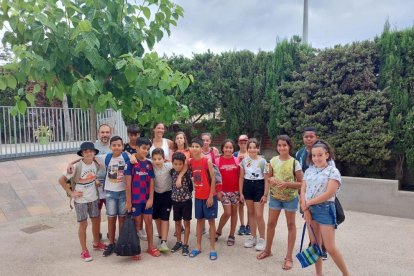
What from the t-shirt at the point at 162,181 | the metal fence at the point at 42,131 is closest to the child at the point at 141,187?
the t-shirt at the point at 162,181

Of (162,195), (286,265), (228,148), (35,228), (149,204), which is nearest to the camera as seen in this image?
(286,265)

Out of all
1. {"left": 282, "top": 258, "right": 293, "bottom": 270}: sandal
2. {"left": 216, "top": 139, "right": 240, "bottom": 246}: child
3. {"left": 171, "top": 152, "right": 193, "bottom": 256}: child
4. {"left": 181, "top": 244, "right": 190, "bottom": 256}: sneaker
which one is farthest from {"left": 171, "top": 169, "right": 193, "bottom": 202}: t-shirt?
{"left": 282, "top": 258, "right": 293, "bottom": 270}: sandal

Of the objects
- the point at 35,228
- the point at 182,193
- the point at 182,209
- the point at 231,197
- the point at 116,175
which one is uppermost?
the point at 116,175

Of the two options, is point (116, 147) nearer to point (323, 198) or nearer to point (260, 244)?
point (260, 244)

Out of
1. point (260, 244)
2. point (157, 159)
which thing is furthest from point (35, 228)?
point (260, 244)

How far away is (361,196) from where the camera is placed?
6238 mm

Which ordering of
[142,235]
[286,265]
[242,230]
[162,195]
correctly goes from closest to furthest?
[286,265]
[162,195]
[142,235]
[242,230]

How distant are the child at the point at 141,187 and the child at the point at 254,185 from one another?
120 centimetres

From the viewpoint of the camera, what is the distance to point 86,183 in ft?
13.1

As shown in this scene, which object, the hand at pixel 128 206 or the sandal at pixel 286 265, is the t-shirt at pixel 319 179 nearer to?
the sandal at pixel 286 265

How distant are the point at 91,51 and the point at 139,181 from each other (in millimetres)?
1637

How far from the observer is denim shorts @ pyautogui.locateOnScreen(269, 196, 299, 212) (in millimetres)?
3730

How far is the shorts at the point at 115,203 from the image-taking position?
4.09 m

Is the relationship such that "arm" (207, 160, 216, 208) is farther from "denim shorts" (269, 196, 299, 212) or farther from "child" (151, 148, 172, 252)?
"denim shorts" (269, 196, 299, 212)
